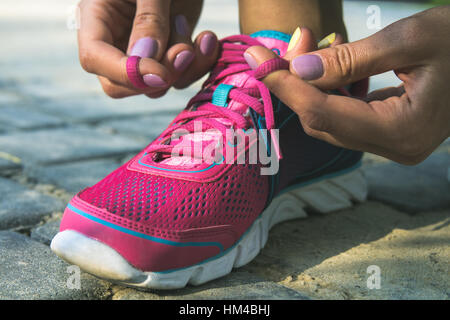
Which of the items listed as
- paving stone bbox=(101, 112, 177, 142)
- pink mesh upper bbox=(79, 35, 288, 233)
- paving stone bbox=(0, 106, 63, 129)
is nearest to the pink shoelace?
pink mesh upper bbox=(79, 35, 288, 233)

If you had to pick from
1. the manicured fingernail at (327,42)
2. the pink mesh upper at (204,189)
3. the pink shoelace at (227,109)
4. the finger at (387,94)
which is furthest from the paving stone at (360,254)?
the manicured fingernail at (327,42)

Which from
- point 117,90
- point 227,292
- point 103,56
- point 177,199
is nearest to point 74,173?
point 117,90

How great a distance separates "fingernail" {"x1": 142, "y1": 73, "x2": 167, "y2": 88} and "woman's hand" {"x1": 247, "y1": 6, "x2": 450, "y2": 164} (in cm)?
29

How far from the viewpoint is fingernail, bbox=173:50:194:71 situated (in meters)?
1.27

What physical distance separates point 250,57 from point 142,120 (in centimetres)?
156

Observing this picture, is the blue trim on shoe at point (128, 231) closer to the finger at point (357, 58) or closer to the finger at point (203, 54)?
the finger at point (357, 58)

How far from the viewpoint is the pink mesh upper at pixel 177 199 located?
101cm

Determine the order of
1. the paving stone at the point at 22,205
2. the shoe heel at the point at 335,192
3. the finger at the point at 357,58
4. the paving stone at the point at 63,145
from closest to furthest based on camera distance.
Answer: the finger at the point at 357,58 < the paving stone at the point at 22,205 < the shoe heel at the point at 335,192 < the paving stone at the point at 63,145

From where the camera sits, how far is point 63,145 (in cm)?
200

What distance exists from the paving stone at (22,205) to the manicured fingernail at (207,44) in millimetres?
547
